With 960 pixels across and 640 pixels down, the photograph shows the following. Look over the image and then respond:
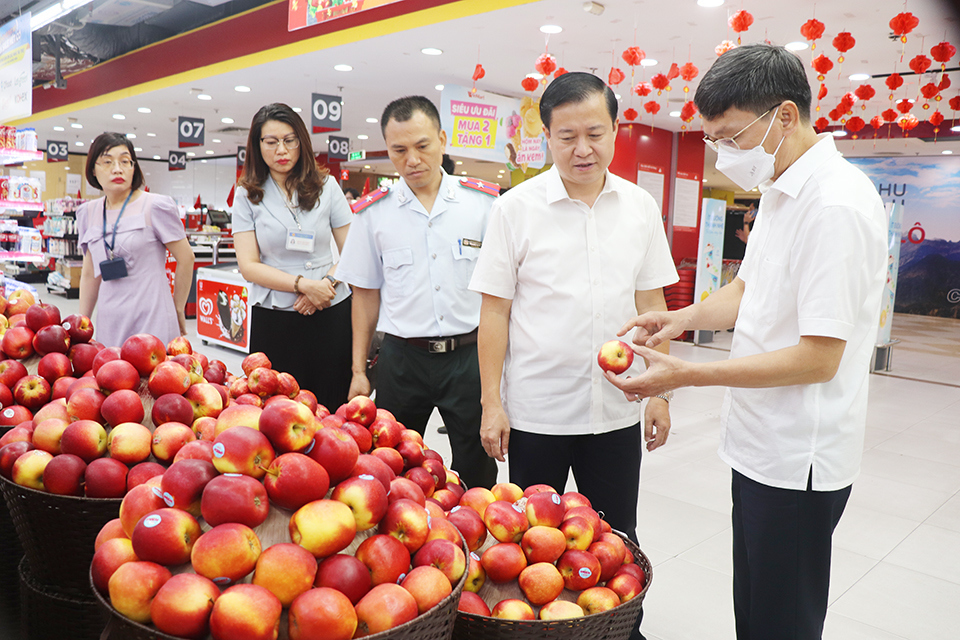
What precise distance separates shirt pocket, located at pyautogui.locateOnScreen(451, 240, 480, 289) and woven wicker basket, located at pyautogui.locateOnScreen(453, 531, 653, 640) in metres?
1.43

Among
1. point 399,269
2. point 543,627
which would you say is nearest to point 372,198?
point 399,269

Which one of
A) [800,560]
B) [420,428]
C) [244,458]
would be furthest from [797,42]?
[244,458]

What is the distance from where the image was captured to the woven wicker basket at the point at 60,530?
111 cm

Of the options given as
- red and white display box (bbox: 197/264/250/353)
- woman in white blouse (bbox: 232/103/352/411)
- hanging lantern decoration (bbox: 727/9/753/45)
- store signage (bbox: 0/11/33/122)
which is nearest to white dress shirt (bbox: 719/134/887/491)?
woman in white blouse (bbox: 232/103/352/411)

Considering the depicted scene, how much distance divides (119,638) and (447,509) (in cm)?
62

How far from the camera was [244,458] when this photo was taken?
3.04 ft

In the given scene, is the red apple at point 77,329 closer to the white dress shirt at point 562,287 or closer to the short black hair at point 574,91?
the white dress shirt at point 562,287

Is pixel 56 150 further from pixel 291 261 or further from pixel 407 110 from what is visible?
pixel 407 110

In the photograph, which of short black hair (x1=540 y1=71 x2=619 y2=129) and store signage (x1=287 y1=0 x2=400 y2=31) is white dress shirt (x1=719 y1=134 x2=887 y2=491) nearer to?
short black hair (x1=540 y1=71 x2=619 y2=129)

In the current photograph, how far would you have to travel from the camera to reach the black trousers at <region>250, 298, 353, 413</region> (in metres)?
2.69

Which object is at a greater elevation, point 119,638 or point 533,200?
point 533,200

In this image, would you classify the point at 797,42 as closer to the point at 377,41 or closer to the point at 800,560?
the point at 377,41

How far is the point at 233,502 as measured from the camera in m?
0.88

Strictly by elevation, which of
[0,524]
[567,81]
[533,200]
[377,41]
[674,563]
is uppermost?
[377,41]
